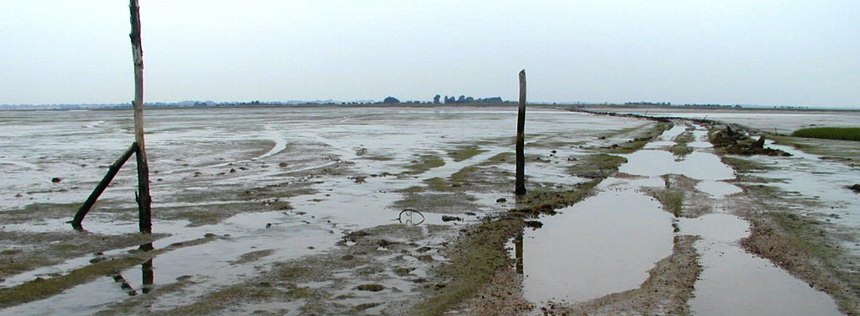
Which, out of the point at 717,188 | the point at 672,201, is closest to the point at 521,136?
the point at 672,201

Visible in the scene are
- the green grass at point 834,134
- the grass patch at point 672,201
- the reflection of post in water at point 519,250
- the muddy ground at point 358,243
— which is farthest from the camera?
the green grass at point 834,134

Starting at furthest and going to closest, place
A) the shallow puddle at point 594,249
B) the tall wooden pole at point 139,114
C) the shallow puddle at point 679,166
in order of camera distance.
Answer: the shallow puddle at point 679,166 → the tall wooden pole at point 139,114 → the shallow puddle at point 594,249

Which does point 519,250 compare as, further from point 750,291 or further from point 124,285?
point 124,285

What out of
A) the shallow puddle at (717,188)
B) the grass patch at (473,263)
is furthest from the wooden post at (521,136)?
the shallow puddle at (717,188)

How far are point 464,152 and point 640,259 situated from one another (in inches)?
835

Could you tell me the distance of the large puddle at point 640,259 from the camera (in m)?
8.32

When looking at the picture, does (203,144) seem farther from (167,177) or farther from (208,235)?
(208,235)

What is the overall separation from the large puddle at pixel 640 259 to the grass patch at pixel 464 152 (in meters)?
11.8

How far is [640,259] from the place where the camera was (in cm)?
1052

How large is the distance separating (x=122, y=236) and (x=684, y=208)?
11908 millimetres

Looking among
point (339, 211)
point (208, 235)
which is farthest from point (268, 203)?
point (208, 235)

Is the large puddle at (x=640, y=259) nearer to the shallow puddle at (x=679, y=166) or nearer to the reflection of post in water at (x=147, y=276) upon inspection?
the reflection of post in water at (x=147, y=276)

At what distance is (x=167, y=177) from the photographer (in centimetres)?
2128

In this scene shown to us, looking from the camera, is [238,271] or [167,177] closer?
[238,271]
